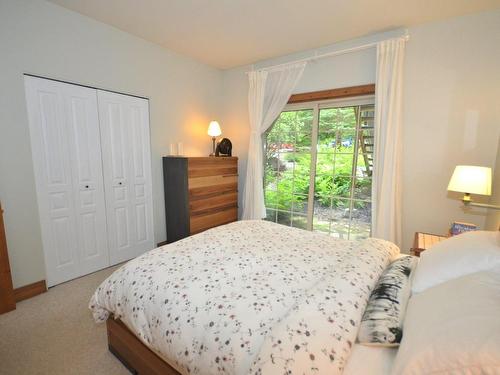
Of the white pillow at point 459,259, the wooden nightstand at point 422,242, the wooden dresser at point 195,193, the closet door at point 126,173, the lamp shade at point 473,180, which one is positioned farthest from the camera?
the wooden dresser at point 195,193

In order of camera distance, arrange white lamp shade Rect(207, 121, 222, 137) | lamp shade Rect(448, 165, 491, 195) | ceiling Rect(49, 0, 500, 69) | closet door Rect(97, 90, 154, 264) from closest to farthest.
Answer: lamp shade Rect(448, 165, 491, 195) → ceiling Rect(49, 0, 500, 69) → closet door Rect(97, 90, 154, 264) → white lamp shade Rect(207, 121, 222, 137)

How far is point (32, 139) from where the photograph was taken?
2154mm

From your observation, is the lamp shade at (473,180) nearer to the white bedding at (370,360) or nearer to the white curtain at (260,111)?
the white bedding at (370,360)

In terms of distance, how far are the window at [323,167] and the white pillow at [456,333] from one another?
210cm

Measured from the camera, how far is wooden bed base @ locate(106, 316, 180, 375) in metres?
1.24

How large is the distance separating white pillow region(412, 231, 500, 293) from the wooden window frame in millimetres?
1954

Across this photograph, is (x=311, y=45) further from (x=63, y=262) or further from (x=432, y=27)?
(x=63, y=262)

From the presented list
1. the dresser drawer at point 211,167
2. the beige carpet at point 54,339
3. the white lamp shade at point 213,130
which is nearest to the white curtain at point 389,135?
the dresser drawer at point 211,167

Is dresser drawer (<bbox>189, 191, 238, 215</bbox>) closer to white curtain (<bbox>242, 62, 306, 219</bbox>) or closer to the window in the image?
white curtain (<bbox>242, 62, 306, 219</bbox>)

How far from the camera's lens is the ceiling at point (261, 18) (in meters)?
2.14

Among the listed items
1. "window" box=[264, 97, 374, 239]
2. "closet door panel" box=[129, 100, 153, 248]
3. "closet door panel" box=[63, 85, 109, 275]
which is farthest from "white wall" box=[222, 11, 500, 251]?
"closet door panel" box=[63, 85, 109, 275]

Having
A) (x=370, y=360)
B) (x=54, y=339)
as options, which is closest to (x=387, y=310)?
(x=370, y=360)

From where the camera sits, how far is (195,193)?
10.2ft

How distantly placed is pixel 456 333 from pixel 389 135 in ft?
7.42
